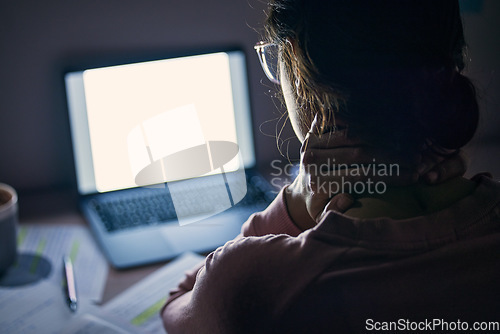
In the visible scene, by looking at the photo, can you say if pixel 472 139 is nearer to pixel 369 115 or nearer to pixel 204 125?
Result: pixel 369 115

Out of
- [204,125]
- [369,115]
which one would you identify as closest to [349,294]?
[369,115]

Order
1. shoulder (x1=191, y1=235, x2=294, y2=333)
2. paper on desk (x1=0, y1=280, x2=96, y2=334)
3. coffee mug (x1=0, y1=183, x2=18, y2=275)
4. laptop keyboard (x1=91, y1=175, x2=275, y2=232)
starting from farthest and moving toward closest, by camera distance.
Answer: laptop keyboard (x1=91, y1=175, x2=275, y2=232)
coffee mug (x1=0, y1=183, x2=18, y2=275)
paper on desk (x1=0, y1=280, x2=96, y2=334)
shoulder (x1=191, y1=235, x2=294, y2=333)

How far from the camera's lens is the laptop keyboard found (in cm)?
107

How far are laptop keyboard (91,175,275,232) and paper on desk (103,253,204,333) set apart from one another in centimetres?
15

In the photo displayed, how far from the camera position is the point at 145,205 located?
43.7 inches

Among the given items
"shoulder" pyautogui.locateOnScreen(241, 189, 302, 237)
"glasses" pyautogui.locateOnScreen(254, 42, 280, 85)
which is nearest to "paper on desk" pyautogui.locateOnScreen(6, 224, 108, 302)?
"shoulder" pyautogui.locateOnScreen(241, 189, 302, 237)

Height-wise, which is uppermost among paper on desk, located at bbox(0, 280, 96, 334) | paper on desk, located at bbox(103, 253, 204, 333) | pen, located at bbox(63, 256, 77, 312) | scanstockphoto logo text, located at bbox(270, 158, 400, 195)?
scanstockphoto logo text, located at bbox(270, 158, 400, 195)

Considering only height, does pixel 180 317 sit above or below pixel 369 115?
below

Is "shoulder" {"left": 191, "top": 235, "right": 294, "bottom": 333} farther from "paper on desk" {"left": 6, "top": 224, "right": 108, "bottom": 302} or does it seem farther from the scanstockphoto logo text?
"paper on desk" {"left": 6, "top": 224, "right": 108, "bottom": 302}

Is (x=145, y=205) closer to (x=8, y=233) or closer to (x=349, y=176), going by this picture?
(x=8, y=233)

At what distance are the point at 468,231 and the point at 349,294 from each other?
0.12m

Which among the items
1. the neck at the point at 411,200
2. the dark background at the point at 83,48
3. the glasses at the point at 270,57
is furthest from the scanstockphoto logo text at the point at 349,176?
the dark background at the point at 83,48

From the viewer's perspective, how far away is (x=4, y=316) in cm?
80

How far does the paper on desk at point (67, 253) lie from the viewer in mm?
891
